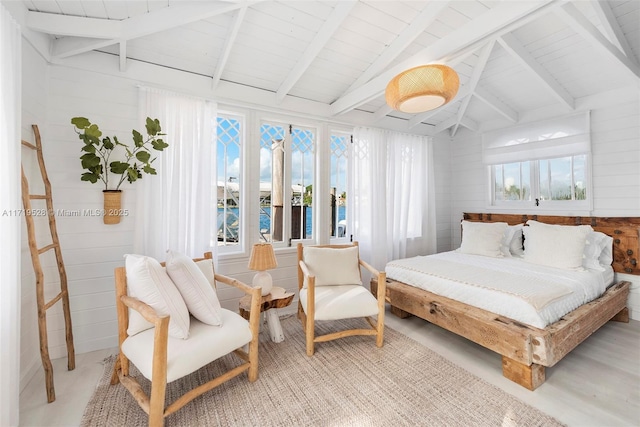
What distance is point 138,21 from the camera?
2139 millimetres

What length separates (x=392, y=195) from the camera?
4047 millimetres

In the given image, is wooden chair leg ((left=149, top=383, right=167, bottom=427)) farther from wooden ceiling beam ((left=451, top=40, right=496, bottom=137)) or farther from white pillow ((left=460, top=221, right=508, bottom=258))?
wooden ceiling beam ((left=451, top=40, right=496, bottom=137))

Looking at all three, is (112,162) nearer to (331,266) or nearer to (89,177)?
(89,177)

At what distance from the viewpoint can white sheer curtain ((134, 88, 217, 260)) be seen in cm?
257

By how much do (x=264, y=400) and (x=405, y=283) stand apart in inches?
70.5

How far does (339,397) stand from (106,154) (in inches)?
104

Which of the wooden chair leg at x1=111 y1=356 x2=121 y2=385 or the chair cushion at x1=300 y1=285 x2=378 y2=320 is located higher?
the chair cushion at x1=300 y1=285 x2=378 y2=320

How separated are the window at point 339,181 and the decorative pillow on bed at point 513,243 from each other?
78.3 inches

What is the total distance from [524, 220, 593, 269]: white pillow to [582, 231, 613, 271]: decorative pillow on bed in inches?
6.0

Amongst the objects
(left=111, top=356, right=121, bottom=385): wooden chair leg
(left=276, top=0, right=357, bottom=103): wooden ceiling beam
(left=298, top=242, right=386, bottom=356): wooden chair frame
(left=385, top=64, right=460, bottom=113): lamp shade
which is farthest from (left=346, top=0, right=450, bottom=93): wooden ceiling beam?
(left=111, top=356, right=121, bottom=385): wooden chair leg

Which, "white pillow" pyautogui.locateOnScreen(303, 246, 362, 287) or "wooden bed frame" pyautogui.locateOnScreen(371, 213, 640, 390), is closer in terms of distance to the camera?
"wooden bed frame" pyautogui.locateOnScreen(371, 213, 640, 390)

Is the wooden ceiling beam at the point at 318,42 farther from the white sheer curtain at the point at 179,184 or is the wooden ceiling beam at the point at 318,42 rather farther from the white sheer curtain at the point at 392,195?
the white sheer curtain at the point at 392,195

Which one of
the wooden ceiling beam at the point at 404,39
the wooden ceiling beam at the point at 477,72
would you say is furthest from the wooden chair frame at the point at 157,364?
the wooden ceiling beam at the point at 477,72

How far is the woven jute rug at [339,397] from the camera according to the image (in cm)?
165
